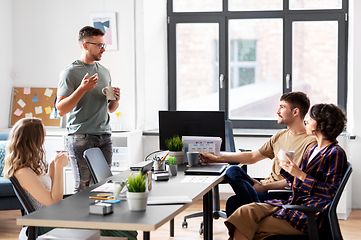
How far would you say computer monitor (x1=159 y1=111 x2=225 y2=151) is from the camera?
119 inches

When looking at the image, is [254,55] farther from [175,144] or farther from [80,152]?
[80,152]

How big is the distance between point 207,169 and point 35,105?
2835mm

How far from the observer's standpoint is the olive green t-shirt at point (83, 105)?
302 centimetres

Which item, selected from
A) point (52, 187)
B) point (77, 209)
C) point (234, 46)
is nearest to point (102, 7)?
point (234, 46)

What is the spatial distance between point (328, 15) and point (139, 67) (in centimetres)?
211

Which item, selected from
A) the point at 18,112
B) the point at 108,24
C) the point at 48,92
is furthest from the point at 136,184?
the point at 18,112

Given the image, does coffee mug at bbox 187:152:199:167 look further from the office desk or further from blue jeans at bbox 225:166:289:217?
the office desk

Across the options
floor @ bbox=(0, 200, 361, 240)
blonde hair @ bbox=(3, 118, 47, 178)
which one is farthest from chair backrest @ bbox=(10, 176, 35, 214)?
floor @ bbox=(0, 200, 361, 240)

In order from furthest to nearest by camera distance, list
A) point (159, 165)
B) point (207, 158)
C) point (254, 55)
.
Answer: point (254, 55) → point (207, 158) → point (159, 165)

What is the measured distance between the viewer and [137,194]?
178 centimetres

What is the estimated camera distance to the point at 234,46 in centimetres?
502

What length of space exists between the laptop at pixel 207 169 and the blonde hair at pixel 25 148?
88 cm

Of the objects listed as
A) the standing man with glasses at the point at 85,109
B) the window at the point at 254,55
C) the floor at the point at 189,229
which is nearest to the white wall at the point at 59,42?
the window at the point at 254,55

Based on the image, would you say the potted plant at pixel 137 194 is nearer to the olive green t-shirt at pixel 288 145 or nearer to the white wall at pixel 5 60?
the olive green t-shirt at pixel 288 145
